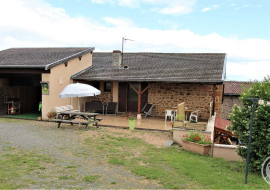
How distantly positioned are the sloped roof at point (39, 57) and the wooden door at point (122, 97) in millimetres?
2913

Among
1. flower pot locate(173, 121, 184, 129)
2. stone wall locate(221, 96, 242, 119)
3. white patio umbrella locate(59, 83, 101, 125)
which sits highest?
white patio umbrella locate(59, 83, 101, 125)

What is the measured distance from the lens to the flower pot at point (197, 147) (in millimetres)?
6573

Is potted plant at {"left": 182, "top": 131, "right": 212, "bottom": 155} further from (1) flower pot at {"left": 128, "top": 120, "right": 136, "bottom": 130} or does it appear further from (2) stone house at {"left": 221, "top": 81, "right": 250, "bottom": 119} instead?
(2) stone house at {"left": 221, "top": 81, "right": 250, "bottom": 119}

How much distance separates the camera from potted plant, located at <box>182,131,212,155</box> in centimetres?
659

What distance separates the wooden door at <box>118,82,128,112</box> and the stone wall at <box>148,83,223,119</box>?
5.13 ft

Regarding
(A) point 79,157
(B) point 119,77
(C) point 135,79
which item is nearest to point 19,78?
(B) point 119,77

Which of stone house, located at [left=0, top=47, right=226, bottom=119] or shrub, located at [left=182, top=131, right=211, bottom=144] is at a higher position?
stone house, located at [left=0, top=47, right=226, bottom=119]

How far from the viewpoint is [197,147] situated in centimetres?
668

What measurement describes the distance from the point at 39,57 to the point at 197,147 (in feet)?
30.6

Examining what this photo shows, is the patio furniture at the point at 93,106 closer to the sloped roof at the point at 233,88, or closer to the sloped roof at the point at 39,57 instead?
the sloped roof at the point at 39,57

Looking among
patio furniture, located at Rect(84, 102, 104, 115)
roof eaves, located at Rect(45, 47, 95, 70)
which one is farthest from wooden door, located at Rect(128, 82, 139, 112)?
roof eaves, located at Rect(45, 47, 95, 70)

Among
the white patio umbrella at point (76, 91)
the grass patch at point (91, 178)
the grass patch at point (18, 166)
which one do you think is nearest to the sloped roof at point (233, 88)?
the white patio umbrella at point (76, 91)

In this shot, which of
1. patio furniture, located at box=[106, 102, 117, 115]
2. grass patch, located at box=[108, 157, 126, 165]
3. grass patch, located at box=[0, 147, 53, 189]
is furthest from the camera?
patio furniture, located at box=[106, 102, 117, 115]

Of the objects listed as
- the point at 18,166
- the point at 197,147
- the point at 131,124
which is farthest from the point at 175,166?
the point at 131,124
